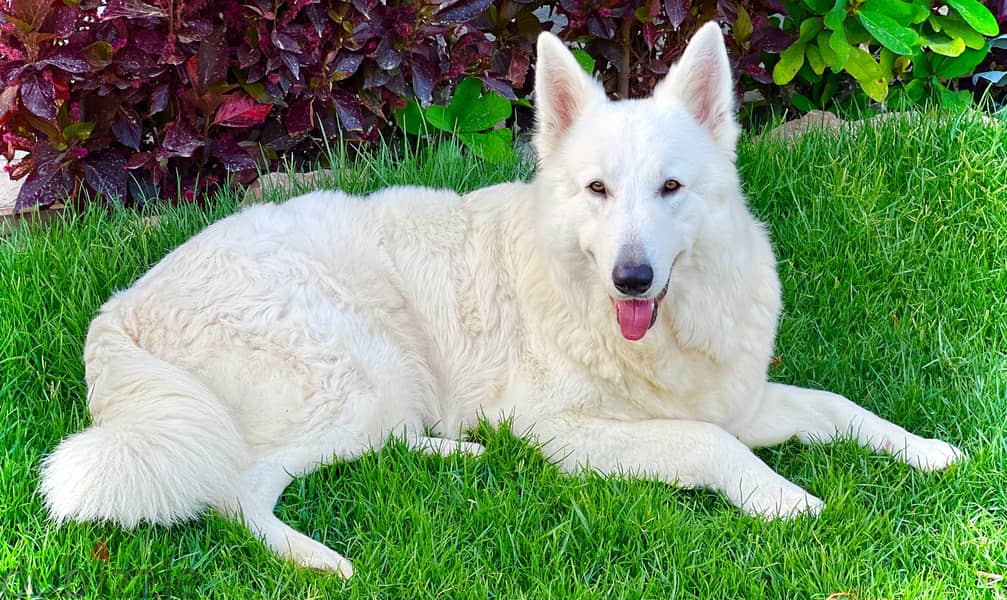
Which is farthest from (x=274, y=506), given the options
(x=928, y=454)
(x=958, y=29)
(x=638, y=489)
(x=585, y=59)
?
(x=958, y=29)

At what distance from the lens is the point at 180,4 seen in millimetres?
4488

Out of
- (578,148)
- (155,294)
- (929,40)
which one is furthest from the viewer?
(929,40)

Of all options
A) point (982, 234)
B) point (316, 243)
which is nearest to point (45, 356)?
point (316, 243)

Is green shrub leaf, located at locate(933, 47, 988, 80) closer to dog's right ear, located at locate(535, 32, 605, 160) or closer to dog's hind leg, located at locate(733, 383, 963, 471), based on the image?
dog's hind leg, located at locate(733, 383, 963, 471)

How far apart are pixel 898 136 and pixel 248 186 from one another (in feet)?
11.3

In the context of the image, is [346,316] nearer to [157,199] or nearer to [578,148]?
[578,148]

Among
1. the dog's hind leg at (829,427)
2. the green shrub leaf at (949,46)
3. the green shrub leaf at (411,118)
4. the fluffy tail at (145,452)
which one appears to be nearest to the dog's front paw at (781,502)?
the dog's hind leg at (829,427)

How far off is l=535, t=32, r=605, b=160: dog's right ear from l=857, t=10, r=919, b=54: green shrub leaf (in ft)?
7.64

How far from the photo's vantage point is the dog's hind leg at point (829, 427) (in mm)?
3336

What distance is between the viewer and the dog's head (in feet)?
9.52

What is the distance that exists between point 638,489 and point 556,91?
1.39 meters

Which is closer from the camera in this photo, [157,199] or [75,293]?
[75,293]

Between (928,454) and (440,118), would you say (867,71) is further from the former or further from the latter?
(928,454)

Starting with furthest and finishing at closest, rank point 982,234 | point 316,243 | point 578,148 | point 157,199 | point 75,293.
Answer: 1. point 157,199
2. point 982,234
3. point 75,293
4. point 316,243
5. point 578,148
